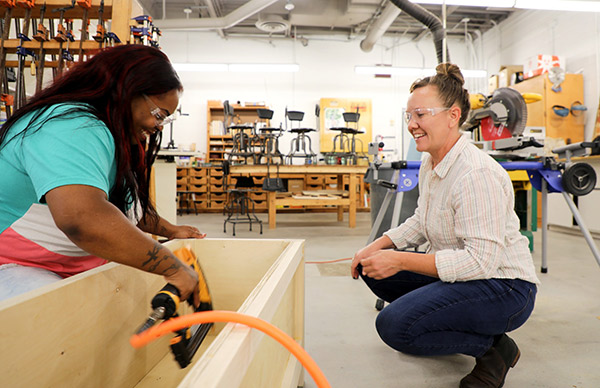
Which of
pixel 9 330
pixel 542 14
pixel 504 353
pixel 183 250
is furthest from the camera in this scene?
pixel 542 14

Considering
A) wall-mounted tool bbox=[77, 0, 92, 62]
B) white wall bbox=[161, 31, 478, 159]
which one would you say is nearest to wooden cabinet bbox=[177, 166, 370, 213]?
white wall bbox=[161, 31, 478, 159]

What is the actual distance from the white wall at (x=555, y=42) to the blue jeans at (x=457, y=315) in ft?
19.6

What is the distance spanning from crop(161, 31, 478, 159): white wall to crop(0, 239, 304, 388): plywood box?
286 inches

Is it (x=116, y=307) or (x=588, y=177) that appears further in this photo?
(x=588, y=177)

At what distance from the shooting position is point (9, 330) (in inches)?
25.4

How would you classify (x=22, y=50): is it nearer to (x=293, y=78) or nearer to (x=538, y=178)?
(x=538, y=178)

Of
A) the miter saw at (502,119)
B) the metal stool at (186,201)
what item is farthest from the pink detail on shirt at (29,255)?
the metal stool at (186,201)

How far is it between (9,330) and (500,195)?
118 centimetres

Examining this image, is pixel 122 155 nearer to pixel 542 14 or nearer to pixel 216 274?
pixel 216 274

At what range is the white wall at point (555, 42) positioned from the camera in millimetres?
5500

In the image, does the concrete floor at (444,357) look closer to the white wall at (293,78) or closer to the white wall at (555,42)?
the white wall at (555,42)

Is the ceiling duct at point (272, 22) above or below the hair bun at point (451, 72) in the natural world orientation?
above

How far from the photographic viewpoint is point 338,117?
816 centimetres

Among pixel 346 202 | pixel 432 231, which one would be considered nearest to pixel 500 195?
pixel 432 231
